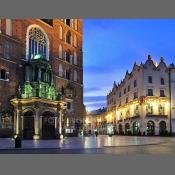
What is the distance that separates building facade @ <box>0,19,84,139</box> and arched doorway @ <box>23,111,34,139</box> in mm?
521

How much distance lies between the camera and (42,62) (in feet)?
139

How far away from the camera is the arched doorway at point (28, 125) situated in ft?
132

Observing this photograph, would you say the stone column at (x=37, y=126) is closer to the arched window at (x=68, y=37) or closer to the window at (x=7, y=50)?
the window at (x=7, y=50)

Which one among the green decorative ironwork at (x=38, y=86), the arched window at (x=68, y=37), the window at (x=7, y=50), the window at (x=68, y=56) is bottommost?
the green decorative ironwork at (x=38, y=86)

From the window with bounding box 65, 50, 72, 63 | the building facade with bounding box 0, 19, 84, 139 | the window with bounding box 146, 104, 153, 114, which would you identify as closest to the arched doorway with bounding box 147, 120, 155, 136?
the window with bounding box 146, 104, 153, 114

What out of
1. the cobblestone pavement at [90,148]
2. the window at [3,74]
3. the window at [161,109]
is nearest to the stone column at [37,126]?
the window at [3,74]

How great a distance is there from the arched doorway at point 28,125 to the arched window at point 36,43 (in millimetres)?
7721

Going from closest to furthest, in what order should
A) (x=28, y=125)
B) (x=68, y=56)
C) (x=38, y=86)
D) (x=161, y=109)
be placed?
1. (x=28, y=125)
2. (x=38, y=86)
3. (x=68, y=56)
4. (x=161, y=109)

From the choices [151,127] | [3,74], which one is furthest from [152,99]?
[3,74]

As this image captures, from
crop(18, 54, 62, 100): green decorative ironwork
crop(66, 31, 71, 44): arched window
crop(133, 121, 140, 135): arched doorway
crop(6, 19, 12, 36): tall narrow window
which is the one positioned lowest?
crop(133, 121, 140, 135): arched doorway

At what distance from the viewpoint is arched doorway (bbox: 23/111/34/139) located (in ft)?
132

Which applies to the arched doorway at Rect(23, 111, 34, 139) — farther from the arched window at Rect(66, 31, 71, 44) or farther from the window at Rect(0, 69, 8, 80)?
the arched window at Rect(66, 31, 71, 44)

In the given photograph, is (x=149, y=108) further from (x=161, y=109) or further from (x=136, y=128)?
(x=136, y=128)

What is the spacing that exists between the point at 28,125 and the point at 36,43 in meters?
11.4
